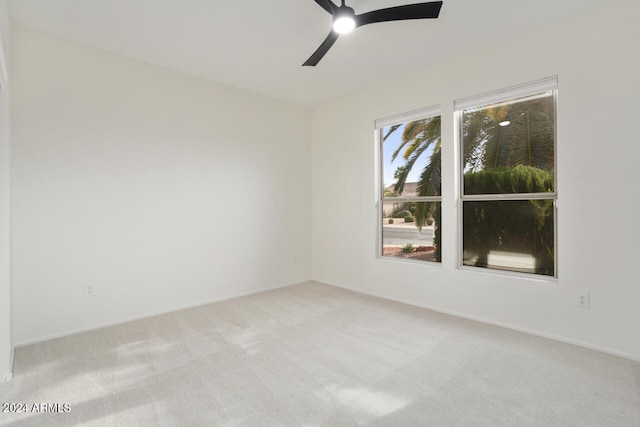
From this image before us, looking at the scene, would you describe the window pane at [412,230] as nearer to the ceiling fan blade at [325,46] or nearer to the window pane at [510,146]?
the window pane at [510,146]

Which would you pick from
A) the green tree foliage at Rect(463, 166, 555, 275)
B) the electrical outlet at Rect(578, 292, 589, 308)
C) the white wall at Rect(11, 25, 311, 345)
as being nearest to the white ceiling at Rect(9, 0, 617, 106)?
the white wall at Rect(11, 25, 311, 345)

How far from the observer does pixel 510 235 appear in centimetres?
319

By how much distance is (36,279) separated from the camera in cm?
280


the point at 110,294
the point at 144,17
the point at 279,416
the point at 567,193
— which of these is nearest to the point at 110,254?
the point at 110,294

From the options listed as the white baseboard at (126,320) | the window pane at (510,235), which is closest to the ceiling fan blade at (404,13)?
the window pane at (510,235)

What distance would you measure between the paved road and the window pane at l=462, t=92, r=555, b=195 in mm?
681

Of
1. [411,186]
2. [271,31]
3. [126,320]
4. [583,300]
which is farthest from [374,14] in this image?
[126,320]

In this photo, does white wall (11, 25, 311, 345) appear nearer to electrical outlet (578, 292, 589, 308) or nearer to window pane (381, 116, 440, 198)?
window pane (381, 116, 440, 198)

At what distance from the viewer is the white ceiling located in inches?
98.6

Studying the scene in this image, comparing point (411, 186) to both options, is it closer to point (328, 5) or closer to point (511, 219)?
point (511, 219)

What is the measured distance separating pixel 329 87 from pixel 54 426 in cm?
405

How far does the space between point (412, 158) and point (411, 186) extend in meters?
0.35

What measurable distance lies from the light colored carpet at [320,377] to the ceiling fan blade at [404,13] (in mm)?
2409

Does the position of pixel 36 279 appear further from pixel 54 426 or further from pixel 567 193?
pixel 567 193
